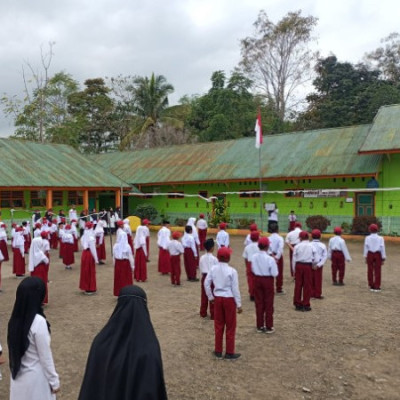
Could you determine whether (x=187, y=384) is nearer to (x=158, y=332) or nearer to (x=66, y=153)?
(x=158, y=332)

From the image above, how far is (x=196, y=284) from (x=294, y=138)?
16.1m

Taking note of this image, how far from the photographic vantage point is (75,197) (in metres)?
25.6

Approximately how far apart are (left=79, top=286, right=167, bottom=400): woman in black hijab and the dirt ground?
2.75 metres

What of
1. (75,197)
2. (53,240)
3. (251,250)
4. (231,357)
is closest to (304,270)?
(251,250)

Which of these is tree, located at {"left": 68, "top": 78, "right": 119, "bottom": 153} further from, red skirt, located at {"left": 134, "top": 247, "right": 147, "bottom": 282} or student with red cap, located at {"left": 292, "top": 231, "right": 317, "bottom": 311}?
student with red cap, located at {"left": 292, "top": 231, "right": 317, "bottom": 311}

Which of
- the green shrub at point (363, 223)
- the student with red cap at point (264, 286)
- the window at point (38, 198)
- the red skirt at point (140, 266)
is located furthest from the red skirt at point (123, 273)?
the window at point (38, 198)

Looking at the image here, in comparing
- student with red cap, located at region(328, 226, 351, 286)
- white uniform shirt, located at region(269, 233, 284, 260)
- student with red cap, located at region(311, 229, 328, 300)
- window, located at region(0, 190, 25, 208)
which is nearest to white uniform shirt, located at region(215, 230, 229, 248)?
white uniform shirt, located at region(269, 233, 284, 260)

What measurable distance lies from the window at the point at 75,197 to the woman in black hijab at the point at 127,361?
2346 cm

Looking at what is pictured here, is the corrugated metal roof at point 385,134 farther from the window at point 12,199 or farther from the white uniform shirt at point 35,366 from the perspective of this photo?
the white uniform shirt at point 35,366

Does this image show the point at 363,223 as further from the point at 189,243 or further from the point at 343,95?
the point at 343,95

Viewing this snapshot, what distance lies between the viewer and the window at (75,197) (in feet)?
82.8

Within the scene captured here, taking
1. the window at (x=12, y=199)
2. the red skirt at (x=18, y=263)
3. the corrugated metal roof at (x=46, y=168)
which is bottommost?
the red skirt at (x=18, y=263)

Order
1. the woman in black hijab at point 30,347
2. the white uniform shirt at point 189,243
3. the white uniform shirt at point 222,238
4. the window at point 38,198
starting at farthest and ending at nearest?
the window at point 38,198 → the white uniform shirt at point 222,238 → the white uniform shirt at point 189,243 → the woman in black hijab at point 30,347

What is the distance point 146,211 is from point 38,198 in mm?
6486
